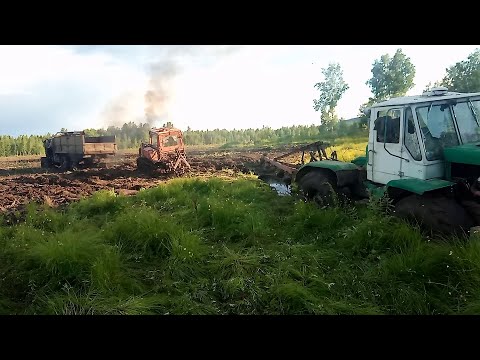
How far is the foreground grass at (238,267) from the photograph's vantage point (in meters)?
3.02

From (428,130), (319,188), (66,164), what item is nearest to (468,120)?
(428,130)

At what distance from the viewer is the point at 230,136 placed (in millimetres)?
11539

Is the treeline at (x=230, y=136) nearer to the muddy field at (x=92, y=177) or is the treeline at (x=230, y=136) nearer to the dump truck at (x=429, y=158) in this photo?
the muddy field at (x=92, y=177)

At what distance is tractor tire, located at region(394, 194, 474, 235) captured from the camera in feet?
12.2

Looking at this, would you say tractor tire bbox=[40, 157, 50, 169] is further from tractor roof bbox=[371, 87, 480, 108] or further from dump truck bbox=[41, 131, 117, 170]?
tractor roof bbox=[371, 87, 480, 108]

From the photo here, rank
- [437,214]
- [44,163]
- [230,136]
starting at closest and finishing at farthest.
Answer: [437,214], [230,136], [44,163]

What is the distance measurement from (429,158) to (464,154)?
1.21 feet

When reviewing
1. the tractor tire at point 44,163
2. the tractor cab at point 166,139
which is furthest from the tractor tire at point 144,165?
the tractor tire at point 44,163

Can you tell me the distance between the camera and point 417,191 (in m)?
3.95

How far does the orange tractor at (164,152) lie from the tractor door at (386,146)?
17.8 ft

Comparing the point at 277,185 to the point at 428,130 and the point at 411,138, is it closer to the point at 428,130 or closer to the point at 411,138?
the point at 411,138

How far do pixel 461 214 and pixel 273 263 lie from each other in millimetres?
2144

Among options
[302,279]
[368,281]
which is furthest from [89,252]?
[368,281]

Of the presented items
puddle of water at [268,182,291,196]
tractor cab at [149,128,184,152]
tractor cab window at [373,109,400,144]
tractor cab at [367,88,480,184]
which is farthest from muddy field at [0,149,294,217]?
tractor cab at [367,88,480,184]
